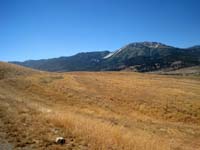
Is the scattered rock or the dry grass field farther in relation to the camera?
the dry grass field

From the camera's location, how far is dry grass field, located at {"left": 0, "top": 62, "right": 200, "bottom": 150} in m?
8.84

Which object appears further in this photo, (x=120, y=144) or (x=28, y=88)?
(x=28, y=88)

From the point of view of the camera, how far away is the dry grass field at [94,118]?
884 centimetres

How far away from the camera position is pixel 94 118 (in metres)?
18.9

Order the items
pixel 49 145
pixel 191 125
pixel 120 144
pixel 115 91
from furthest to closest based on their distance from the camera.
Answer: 1. pixel 115 91
2. pixel 191 125
3. pixel 120 144
4. pixel 49 145

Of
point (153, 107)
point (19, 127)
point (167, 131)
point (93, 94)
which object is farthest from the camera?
point (93, 94)

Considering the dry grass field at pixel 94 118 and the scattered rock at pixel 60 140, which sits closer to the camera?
the scattered rock at pixel 60 140

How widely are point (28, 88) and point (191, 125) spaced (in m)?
21.5

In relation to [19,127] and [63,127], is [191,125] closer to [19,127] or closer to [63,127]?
[63,127]

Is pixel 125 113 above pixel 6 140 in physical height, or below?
below

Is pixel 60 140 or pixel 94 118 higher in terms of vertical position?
pixel 60 140

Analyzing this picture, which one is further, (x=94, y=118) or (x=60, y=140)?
(x=94, y=118)

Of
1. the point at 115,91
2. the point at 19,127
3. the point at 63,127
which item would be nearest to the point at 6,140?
the point at 19,127

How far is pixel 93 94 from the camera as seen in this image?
110 ft
